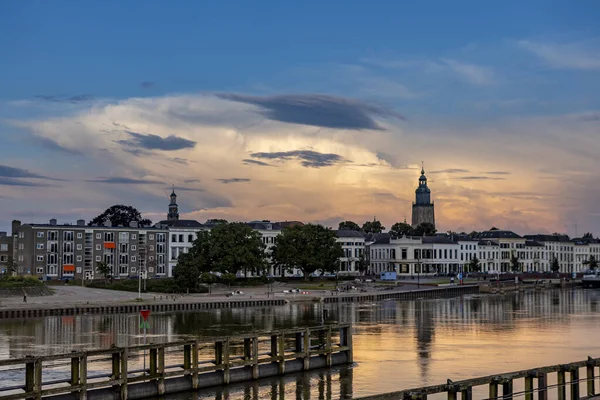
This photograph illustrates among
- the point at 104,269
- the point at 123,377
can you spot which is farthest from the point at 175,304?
the point at 123,377

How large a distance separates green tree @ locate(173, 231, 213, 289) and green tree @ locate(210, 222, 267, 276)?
163 centimetres

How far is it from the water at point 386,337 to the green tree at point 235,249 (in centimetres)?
4445

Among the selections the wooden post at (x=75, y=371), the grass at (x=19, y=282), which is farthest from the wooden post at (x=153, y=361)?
the grass at (x=19, y=282)

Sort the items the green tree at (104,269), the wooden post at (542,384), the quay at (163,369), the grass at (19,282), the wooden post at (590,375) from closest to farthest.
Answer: the wooden post at (542,384) → the wooden post at (590,375) → the quay at (163,369) → the grass at (19,282) → the green tree at (104,269)

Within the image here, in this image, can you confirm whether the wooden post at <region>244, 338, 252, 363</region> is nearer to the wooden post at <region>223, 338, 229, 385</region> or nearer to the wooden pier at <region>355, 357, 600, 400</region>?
the wooden post at <region>223, 338, 229, 385</region>

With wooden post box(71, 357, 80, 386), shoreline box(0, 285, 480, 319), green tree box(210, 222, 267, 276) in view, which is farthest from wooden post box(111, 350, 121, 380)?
green tree box(210, 222, 267, 276)

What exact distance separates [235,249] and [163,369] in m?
142

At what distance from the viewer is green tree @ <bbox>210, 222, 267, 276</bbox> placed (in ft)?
607

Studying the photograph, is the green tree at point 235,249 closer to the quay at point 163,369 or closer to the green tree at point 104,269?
the green tree at point 104,269

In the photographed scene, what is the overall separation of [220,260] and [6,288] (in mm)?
56747

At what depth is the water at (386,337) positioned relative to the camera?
51.8 m

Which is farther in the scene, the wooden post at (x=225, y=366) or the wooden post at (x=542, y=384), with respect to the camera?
the wooden post at (x=225, y=366)

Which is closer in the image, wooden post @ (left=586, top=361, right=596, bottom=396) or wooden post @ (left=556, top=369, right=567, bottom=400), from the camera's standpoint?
wooden post @ (left=556, top=369, right=567, bottom=400)

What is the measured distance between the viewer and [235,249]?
18650 centimetres
